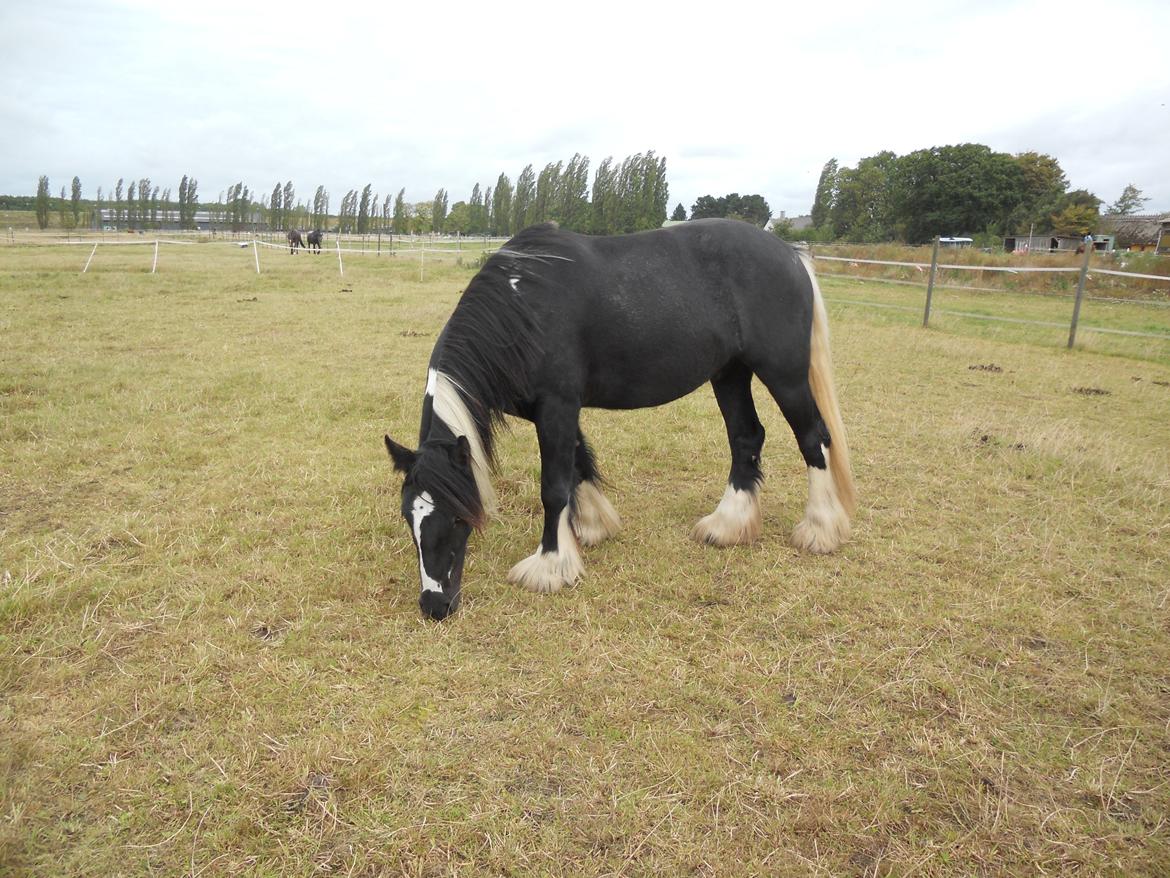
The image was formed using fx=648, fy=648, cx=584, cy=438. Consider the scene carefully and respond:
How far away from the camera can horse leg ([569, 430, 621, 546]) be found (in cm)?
403

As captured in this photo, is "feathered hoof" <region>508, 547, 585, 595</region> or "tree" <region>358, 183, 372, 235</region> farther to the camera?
"tree" <region>358, 183, 372, 235</region>

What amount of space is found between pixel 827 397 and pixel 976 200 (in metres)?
47.5

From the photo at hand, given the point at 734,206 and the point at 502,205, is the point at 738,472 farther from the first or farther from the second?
the point at 734,206

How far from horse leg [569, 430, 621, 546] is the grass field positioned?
194 mm

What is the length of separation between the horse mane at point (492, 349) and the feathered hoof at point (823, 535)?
194cm

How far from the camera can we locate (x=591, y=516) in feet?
13.4

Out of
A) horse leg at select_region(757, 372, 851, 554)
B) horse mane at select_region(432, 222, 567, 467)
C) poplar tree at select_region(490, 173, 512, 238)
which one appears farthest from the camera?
poplar tree at select_region(490, 173, 512, 238)

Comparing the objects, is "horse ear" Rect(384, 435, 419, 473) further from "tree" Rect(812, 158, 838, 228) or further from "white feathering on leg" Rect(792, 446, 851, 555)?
"tree" Rect(812, 158, 838, 228)

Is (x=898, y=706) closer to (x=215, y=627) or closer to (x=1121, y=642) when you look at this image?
(x=1121, y=642)

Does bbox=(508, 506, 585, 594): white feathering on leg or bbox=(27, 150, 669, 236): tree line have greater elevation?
bbox=(27, 150, 669, 236): tree line

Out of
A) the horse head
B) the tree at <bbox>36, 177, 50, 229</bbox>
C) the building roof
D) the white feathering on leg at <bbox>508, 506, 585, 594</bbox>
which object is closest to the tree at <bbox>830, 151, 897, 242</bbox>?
the building roof

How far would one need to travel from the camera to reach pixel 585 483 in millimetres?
4051

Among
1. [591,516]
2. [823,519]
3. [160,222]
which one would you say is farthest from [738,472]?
[160,222]

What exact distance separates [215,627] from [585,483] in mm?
2100
